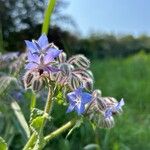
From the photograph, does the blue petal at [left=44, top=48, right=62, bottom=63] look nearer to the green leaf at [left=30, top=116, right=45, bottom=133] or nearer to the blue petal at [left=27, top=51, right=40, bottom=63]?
the blue petal at [left=27, top=51, right=40, bottom=63]

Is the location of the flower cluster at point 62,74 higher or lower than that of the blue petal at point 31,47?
lower

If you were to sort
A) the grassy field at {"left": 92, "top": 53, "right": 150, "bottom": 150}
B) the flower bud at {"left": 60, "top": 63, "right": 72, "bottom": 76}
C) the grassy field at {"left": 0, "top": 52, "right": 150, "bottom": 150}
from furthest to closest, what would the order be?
the grassy field at {"left": 92, "top": 53, "right": 150, "bottom": 150}, the grassy field at {"left": 0, "top": 52, "right": 150, "bottom": 150}, the flower bud at {"left": 60, "top": 63, "right": 72, "bottom": 76}

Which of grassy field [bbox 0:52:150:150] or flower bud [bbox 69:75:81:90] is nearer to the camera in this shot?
flower bud [bbox 69:75:81:90]

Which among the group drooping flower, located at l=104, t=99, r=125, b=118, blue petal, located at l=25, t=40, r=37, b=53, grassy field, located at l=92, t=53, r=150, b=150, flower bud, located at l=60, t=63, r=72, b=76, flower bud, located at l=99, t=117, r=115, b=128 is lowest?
grassy field, located at l=92, t=53, r=150, b=150

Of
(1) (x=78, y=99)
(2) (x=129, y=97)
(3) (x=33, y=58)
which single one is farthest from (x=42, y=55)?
(2) (x=129, y=97)

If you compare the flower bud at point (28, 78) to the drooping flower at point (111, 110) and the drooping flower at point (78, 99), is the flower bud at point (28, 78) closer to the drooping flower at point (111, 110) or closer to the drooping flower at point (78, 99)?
the drooping flower at point (78, 99)

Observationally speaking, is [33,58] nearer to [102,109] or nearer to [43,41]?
[43,41]

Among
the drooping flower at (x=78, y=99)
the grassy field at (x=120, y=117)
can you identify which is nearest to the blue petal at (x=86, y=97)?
the drooping flower at (x=78, y=99)

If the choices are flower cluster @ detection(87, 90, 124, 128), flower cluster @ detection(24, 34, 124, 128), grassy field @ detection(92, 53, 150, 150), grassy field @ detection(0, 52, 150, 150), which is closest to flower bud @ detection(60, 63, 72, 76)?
flower cluster @ detection(24, 34, 124, 128)
